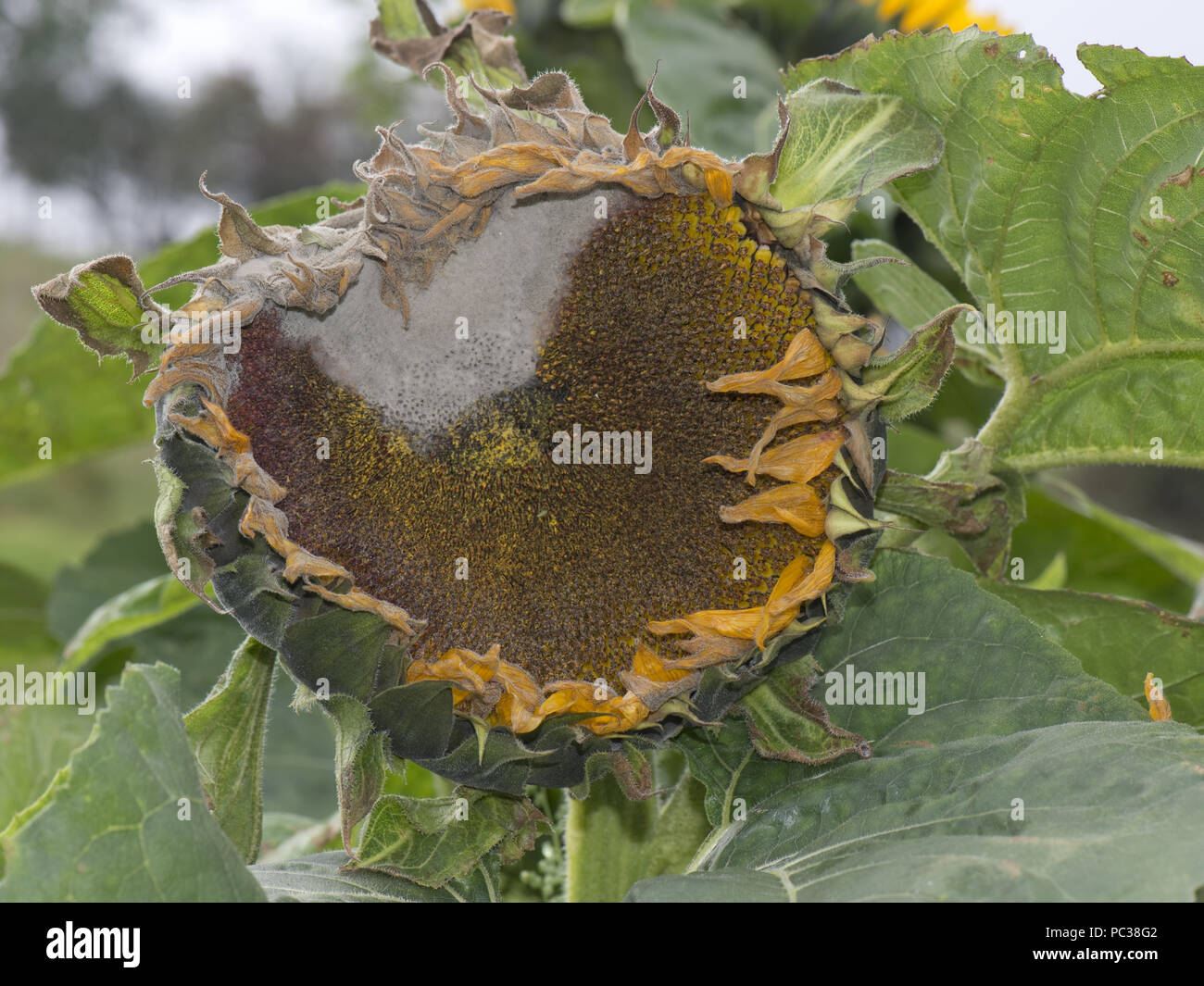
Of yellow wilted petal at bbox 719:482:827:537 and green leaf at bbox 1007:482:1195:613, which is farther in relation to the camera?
green leaf at bbox 1007:482:1195:613

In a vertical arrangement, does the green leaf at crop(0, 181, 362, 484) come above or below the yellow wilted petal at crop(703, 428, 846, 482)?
above

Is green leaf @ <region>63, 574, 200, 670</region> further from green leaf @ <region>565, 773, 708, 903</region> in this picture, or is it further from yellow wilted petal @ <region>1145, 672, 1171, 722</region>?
yellow wilted petal @ <region>1145, 672, 1171, 722</region>

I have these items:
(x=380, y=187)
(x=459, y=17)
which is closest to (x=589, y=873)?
(x=380, y=187)

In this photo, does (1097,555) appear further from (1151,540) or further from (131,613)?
(131,613)

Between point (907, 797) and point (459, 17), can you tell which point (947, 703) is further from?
point (459, 17)

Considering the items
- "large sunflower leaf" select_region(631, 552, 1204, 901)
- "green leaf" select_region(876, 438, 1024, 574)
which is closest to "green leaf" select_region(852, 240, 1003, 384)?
"green leaf" select_region(876, 438, 1024, 574)

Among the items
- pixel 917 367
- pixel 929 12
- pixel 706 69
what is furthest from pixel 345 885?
pixel 929 12

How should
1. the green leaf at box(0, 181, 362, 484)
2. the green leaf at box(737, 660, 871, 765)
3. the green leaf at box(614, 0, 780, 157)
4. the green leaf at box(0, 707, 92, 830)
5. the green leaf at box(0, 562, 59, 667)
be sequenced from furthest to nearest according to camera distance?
the green leaf at box(0, 562, 59, 667) → the green leaf at box(614, 0, 780, 157) → the green leaf at box(0, 181, 362, 484) → the green leaf at box(0, 707, 92, 830) → the green leaf at box(737, 660, 871, 765)
